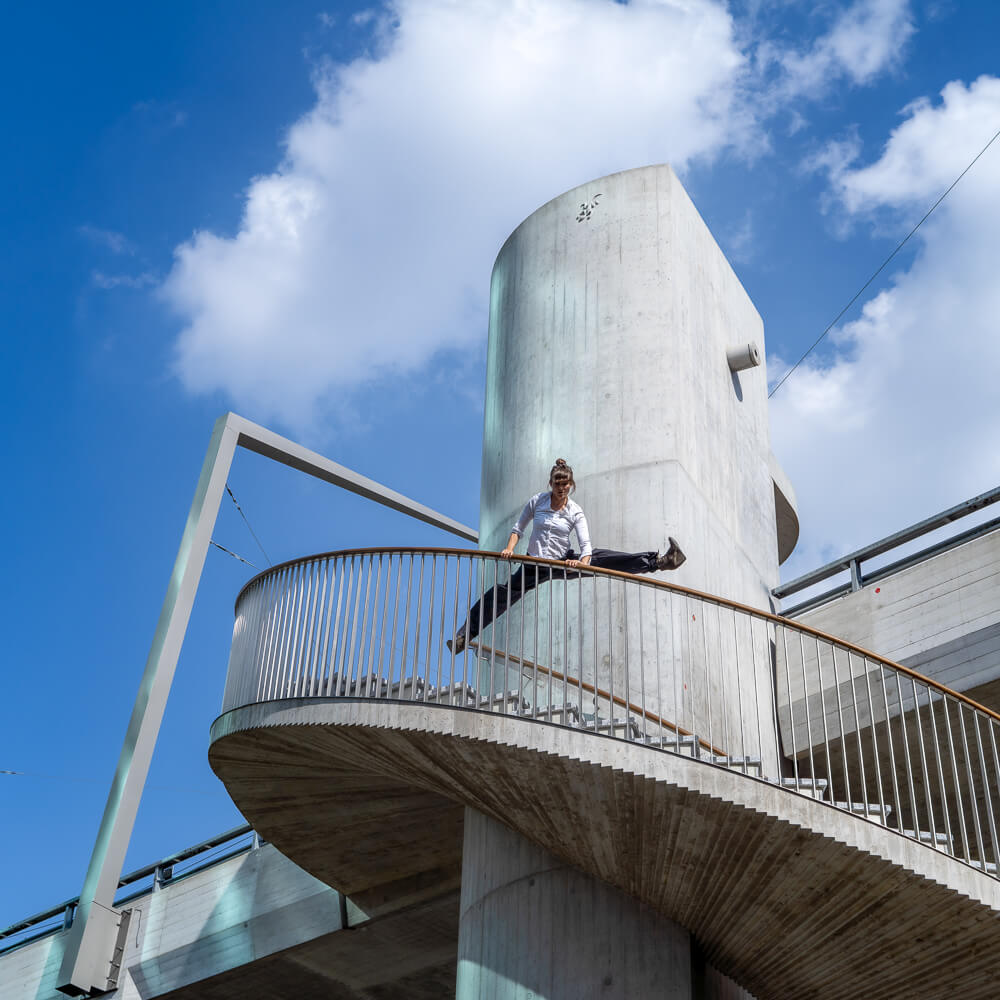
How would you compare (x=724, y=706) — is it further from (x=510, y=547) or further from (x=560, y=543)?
(x=510, y=547)

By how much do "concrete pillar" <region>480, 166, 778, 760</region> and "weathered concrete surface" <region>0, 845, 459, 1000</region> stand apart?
339 centimetres

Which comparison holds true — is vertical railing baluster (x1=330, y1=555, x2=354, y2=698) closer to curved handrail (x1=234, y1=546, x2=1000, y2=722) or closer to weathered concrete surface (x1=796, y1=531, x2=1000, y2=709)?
curved handrail (x1=234, y1=546, x2=1000, y2=722)

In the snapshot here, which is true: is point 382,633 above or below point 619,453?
below

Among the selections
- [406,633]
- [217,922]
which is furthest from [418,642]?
[217,922]

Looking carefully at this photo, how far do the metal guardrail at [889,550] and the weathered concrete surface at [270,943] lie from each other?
451 cm

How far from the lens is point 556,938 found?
8.77 m

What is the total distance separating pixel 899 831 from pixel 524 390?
616 centimetres

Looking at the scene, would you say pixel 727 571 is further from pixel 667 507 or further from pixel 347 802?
pixel 347 802

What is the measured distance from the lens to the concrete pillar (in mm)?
10461

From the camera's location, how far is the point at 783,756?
1073 cm

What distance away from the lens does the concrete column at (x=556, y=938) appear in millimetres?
8484

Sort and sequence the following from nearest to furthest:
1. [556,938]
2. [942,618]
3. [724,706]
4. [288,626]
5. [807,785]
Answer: [807,785] < [556,938] < [724,706] < [288,626] < [942,618]

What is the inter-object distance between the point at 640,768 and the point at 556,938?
1645 mm

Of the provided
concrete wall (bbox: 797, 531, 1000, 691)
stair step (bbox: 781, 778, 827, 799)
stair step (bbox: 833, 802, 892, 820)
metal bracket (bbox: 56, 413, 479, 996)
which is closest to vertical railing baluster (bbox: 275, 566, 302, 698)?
metal bracket (bbox: 56, 413, 479, 996)
